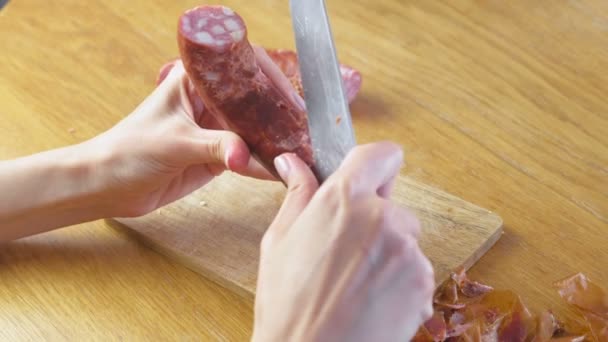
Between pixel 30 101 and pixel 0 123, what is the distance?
0.25ft

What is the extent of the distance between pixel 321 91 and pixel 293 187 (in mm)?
193

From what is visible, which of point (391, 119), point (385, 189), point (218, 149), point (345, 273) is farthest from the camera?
point (391, 119)

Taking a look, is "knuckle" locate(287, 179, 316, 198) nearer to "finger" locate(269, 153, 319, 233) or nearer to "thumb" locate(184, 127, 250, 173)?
"finger" locate(269, 153, 319, 233)

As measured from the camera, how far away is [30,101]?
74.1 inches

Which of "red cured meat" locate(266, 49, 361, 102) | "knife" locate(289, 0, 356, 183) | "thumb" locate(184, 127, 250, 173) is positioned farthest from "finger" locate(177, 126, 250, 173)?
"red cured meat" locate(266, 49, 361, 102)

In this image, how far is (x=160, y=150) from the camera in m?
1.52

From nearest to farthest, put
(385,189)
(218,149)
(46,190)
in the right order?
(385,189) < (218,149) < (46,190)

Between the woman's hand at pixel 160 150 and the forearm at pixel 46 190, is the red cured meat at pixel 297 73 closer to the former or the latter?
the woman's hand at pixel 160 150

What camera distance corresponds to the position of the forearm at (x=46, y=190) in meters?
1.59

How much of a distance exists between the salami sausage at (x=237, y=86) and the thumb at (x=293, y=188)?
5cm

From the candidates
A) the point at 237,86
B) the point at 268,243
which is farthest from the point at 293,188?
the point at 237,86

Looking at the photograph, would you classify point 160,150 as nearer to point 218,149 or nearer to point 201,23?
point 218,149

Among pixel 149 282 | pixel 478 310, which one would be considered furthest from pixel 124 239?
pixel 478 310

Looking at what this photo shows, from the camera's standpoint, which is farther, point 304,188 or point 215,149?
point 215,149
